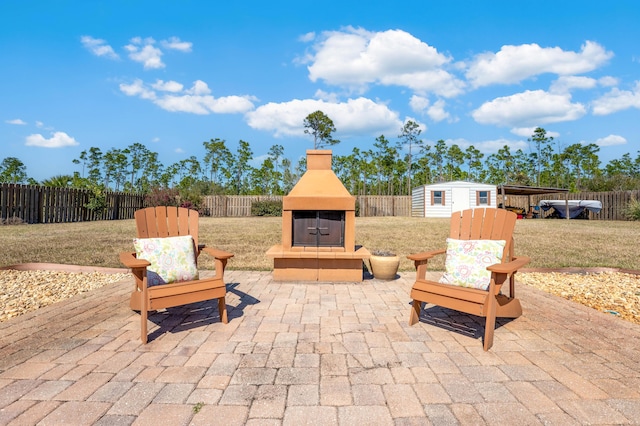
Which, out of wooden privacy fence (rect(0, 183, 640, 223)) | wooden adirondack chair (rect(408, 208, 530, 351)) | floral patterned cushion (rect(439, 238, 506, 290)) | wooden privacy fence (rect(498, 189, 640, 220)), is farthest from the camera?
wooden privacy fence (rect(498, 189, 640, 220))

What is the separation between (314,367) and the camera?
7.69 feet

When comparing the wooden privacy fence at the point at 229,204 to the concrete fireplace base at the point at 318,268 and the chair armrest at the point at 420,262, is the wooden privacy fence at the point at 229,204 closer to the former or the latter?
the concrete fireplace base at the point at 318,268

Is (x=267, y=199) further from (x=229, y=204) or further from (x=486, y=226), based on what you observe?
(x=486, y=226)

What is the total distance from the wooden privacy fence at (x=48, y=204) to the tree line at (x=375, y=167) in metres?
15.8

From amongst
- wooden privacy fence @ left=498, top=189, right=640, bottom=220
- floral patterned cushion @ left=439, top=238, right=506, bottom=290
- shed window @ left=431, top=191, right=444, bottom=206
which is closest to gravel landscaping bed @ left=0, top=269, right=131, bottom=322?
floral patterned cushion @ left=439, top=238, right=506, bottom=290

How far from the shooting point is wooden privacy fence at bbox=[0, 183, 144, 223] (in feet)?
44.4

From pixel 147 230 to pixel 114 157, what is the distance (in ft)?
164

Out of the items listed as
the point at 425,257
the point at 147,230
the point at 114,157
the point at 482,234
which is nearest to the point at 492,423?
the point at 425,257

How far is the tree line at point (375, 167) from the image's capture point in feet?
127

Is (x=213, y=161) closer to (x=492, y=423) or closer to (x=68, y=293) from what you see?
(x=68, y=293)

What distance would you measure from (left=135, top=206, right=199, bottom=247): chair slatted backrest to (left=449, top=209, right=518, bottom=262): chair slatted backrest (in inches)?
112

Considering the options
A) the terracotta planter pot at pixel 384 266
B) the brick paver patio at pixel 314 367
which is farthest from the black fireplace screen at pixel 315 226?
the brick paver patio at pixel 314 367

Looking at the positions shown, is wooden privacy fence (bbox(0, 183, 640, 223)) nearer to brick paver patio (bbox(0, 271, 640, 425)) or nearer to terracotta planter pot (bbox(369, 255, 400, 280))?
brick paver patio (bbox(0, 271, 640, 425))

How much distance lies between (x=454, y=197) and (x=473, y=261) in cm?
2124
